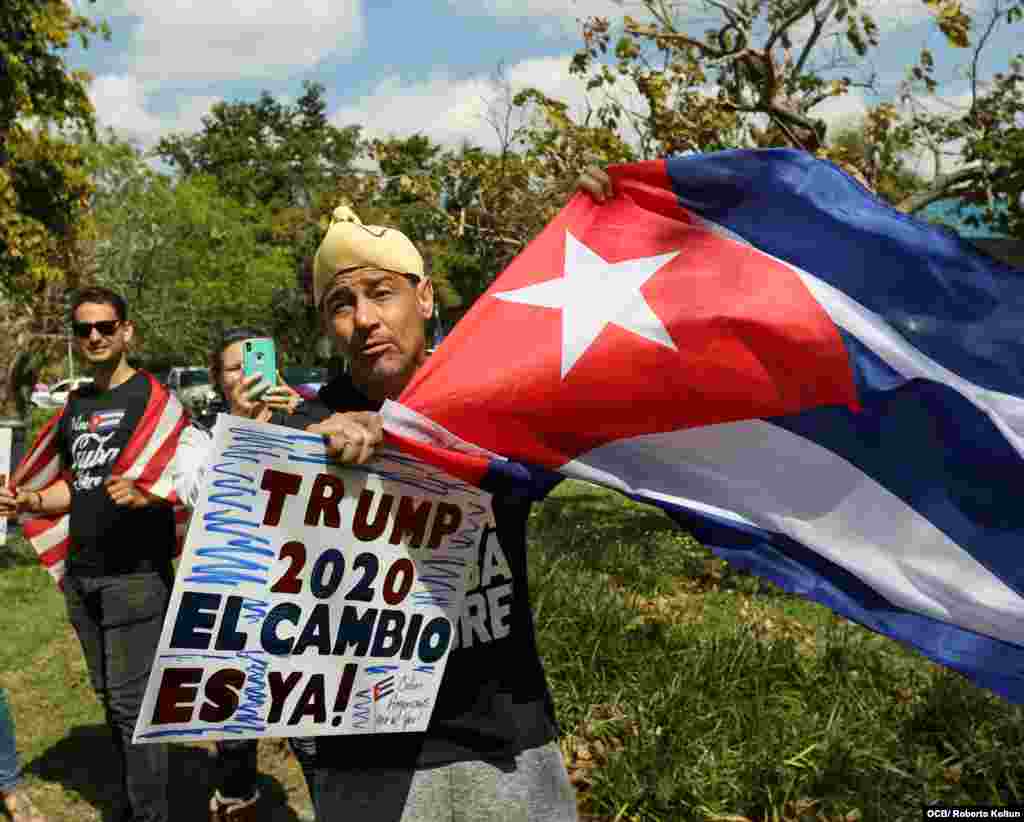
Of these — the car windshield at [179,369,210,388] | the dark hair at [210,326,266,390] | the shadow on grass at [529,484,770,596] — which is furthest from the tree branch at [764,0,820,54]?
the car windshield at [179,369,210,388]

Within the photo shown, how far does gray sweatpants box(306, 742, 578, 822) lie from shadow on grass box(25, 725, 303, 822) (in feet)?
10.5

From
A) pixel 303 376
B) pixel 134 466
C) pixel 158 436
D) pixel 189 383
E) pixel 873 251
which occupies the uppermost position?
pixel 873 251

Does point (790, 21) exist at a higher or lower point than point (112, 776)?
higher

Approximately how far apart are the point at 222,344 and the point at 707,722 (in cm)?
279

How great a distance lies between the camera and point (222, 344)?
14.8ft

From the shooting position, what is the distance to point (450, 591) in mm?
2396

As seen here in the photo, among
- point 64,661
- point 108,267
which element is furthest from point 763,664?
point 108,267

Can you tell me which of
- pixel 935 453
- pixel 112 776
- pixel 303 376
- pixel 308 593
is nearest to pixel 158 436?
pixel 112 776

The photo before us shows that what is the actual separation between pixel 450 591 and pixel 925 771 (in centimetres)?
296

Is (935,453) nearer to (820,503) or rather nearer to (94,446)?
(820,503)

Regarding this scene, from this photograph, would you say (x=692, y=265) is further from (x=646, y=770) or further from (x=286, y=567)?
(x=646, y=770)

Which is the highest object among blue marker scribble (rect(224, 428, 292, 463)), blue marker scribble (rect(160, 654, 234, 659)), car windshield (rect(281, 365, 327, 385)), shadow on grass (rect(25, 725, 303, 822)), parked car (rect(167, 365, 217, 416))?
blue marker scribble (rect(224, 428, 292, 463))

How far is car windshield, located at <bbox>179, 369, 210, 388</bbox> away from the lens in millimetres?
31234

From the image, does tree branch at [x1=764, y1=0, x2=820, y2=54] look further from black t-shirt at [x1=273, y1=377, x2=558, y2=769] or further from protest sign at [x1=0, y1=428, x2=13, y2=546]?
black t-shirt at [x1=273, y1=377, x2=558, y2=769]
